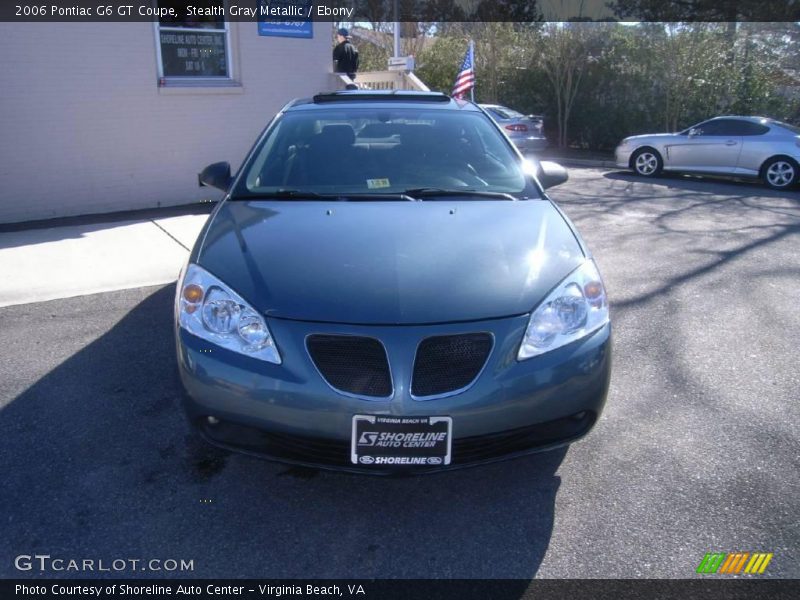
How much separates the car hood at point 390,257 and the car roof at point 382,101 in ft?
4.00

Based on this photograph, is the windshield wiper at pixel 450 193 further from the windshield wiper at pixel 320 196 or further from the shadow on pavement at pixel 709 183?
the shadow on pavement at pixel 709 183

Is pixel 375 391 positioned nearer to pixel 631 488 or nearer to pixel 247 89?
pixel 631 488

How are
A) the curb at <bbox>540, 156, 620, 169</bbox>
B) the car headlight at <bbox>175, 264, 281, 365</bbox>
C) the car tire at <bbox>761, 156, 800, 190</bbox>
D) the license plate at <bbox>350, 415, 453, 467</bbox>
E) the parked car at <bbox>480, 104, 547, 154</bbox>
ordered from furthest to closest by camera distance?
the curb at <bbox>540, 156, 620, 169</bbox> < the parked car at <bbox>480, 104, 547, 154</bbox> < the car tire at <bbox>761, 156, 800, 190</bbox> < the car headlight at <bbox>175, 264, 281, 365</bbox> < the license plate at <bbox>350, 415, 453, 467</bbox>

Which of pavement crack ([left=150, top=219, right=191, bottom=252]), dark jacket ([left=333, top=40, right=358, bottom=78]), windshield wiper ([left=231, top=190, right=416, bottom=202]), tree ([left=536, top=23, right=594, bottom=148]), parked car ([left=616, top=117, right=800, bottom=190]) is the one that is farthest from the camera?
tree ([left=536, top=23, right=594, bottom=148])

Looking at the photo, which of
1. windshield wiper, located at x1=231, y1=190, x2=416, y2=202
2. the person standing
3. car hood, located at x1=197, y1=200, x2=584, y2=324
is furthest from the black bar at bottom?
the person standing

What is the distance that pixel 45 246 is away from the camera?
23.2 ft

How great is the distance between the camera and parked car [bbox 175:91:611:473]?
2.64 m

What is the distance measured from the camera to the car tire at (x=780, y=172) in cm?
1238

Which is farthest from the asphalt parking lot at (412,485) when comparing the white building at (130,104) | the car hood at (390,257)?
the white building at (130,104)

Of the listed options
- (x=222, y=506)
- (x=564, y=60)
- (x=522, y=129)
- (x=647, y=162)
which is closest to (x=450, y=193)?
(x=222, y=506)

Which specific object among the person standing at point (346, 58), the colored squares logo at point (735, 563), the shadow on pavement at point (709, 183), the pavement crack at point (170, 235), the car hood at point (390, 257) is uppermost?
the person standing at point (346, 58)

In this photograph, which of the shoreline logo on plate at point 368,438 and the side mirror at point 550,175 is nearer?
the shoreline logo on plate at point 368,438

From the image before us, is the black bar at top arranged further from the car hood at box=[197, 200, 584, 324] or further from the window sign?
the car hood at box=[197, 200, 584, 324]

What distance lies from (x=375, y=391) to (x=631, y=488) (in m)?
1.30
